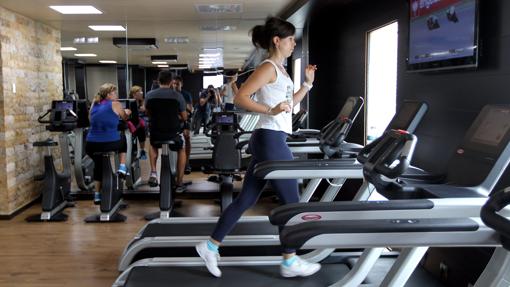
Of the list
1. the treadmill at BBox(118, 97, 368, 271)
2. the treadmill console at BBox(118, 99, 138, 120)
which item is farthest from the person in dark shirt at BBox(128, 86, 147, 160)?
the treadmill at BBox(118, 97, 368, 271)

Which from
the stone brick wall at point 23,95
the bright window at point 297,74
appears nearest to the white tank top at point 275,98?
the stone brick wall at point 23,95

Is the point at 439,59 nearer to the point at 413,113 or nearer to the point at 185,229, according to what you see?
the point at 413,113

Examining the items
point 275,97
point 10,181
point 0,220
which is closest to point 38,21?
point 10,181

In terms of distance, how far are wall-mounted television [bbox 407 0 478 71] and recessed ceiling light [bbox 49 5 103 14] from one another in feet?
11.3

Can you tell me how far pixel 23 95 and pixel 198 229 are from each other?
295 centimetres

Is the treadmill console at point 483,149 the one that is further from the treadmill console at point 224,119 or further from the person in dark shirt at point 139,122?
the person in dark shirt at point 139,122

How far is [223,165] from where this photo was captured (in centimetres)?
507

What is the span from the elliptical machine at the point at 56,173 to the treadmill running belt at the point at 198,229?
1668 mm

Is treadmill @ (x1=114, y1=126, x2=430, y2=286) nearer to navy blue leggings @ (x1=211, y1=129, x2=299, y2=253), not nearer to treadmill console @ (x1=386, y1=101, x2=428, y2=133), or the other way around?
navy blue leggings @ (x1=211, y1=129, x2=299, y2=253)

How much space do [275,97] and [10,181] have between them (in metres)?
3.84

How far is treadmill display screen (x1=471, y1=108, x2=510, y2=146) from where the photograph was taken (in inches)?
84.7

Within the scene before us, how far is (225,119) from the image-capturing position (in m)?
5.11

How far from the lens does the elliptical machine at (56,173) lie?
532 centimetres

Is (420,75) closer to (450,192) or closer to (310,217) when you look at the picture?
(450,192)
